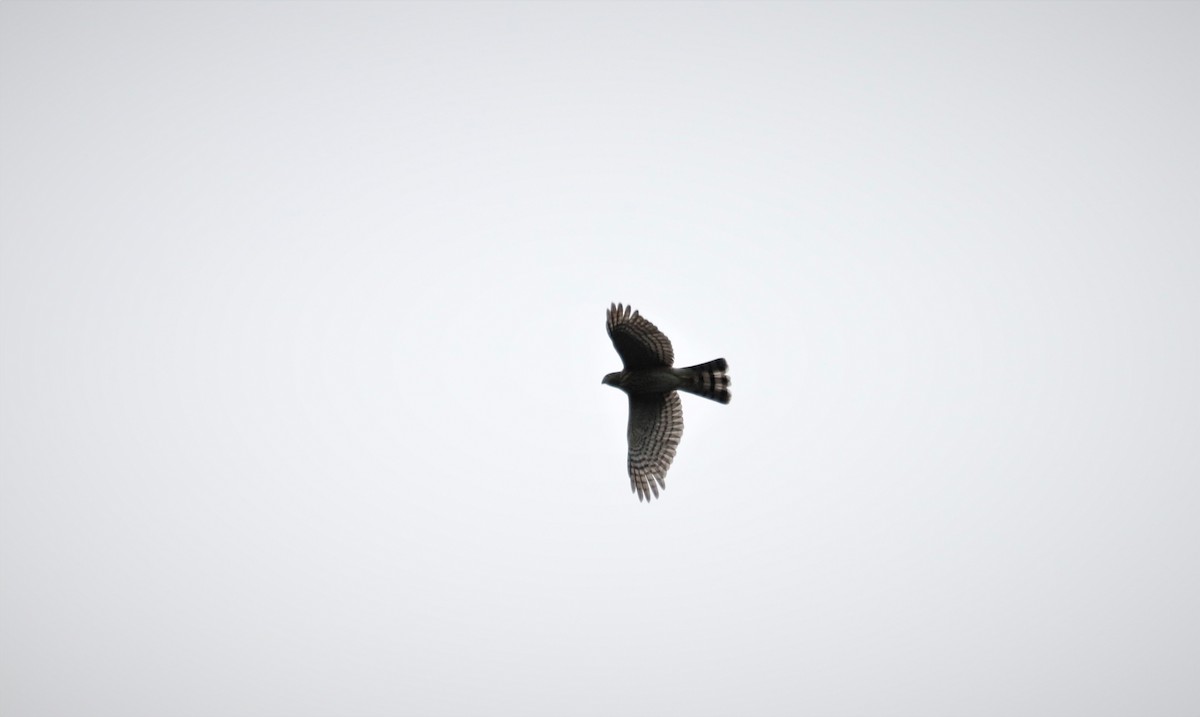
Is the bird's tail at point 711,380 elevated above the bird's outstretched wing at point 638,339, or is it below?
below

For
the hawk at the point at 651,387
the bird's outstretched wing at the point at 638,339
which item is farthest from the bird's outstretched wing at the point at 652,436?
the bird's outstretched wing at the point at 638,339

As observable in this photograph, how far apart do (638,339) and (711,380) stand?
4.33ft

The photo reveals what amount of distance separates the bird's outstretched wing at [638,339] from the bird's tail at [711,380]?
20.0 inches

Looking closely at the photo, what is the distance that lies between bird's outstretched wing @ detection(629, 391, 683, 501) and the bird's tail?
3.20 feet

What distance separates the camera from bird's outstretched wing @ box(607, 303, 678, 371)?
1521 centimetres

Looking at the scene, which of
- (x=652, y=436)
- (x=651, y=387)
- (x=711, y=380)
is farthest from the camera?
(x=652, y=436)

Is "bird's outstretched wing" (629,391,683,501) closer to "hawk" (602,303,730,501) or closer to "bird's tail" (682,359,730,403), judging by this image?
"hawk" (602,303,730,501)

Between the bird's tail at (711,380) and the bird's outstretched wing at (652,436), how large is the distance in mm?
975

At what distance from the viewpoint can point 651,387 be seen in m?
16.0

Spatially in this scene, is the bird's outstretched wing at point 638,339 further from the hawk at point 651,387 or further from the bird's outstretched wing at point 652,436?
the bird's outstretched wing at point 652,436

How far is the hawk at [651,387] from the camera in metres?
15.2

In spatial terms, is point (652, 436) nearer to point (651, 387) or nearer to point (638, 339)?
point (651, 387)

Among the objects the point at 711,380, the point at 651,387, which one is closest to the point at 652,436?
the point at 651,387

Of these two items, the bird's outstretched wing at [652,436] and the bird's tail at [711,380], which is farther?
the bird's outstretched wing at [652,436]
